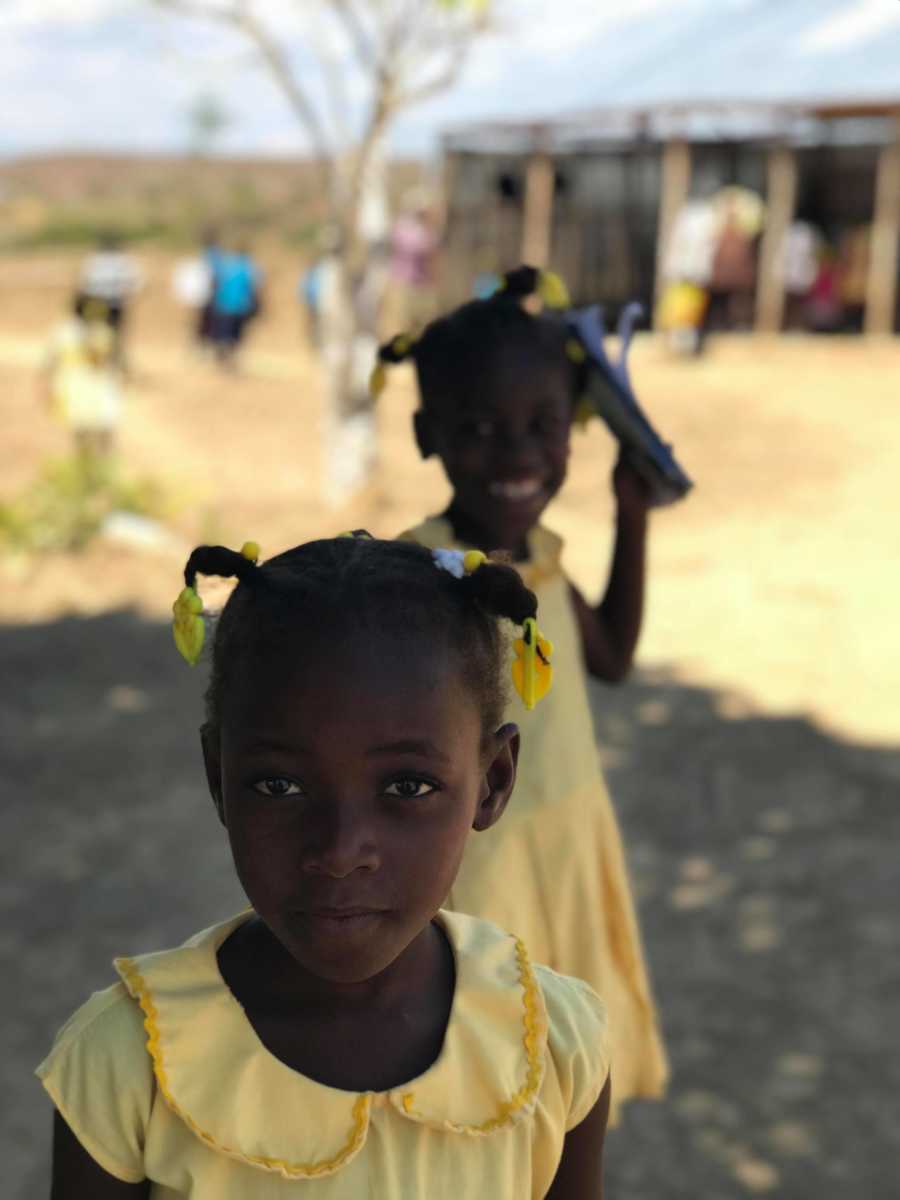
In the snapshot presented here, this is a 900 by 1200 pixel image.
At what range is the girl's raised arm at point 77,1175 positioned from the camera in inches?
50.6

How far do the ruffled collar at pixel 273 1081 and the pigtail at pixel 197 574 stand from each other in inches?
10.5

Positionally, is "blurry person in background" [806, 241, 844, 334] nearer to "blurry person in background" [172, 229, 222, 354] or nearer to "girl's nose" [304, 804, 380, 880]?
"blurry person in background" [172, 229, 222, 354]

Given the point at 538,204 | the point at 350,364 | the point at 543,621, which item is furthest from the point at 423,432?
the point at 538,204

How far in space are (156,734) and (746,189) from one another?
1366cm

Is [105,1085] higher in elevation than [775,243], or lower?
higher

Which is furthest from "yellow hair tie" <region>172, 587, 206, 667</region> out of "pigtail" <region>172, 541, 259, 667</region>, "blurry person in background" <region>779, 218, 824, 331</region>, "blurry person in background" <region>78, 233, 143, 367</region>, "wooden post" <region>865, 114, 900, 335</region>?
"blurry person in background" <region>779, 218, 824, 331</region>

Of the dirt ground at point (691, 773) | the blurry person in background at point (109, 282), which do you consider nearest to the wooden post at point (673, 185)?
the dirt ground at point (691, 773)

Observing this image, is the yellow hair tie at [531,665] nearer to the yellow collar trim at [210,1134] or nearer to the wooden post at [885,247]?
the yellow collar trim at [210,1134]

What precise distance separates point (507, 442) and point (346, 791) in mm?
1120

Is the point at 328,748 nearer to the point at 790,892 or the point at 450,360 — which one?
the point at 450,360

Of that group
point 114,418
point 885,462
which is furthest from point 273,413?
point 885,462

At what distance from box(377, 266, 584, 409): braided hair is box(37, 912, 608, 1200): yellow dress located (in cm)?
115

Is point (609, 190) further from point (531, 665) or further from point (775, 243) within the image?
point (531, 665)

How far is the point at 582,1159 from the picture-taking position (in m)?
1.45
